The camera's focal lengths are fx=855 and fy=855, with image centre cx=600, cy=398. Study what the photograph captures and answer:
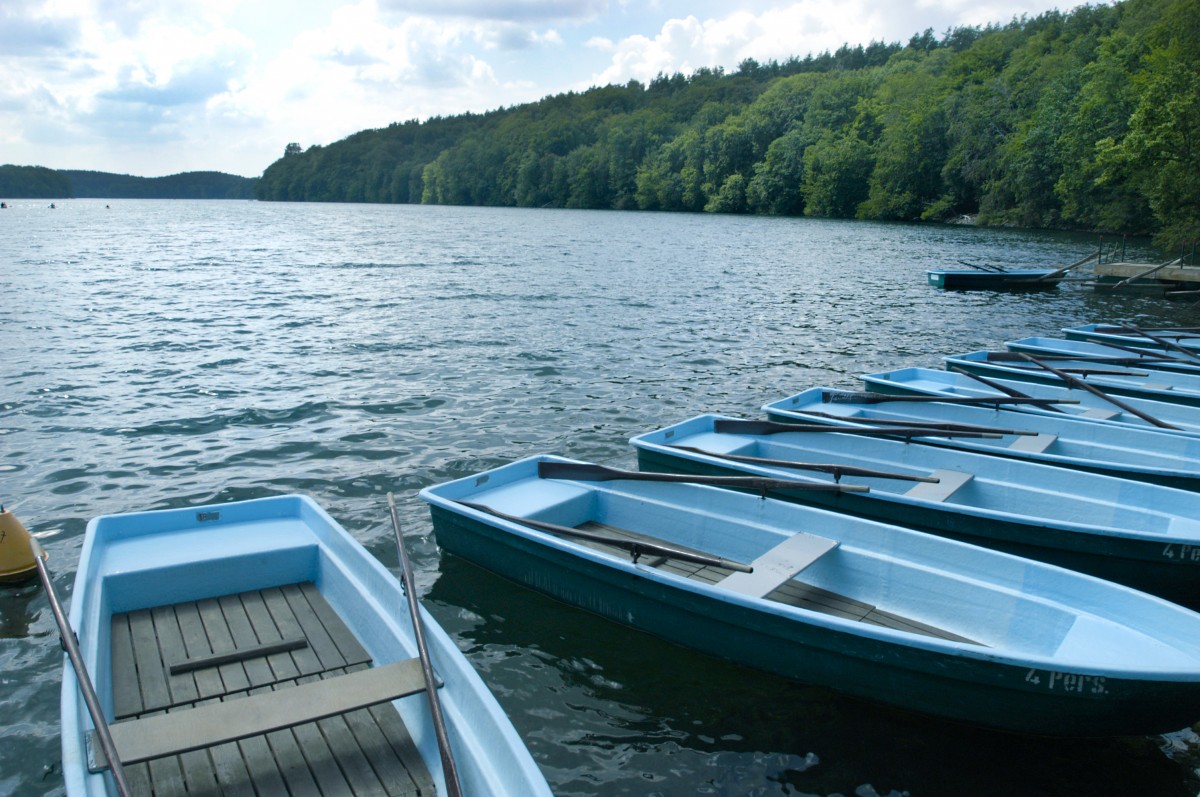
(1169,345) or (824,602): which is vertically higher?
(1169,345)

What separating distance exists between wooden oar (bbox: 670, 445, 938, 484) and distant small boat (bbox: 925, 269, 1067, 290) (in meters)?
26.8

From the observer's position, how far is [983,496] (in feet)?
29.5

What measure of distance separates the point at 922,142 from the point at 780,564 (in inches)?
3223

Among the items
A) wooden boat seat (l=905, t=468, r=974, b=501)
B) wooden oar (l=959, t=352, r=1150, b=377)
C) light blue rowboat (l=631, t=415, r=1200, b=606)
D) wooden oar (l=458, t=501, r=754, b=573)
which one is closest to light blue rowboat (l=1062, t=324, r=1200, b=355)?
wooden oar (l=959, t=352, r=1150, b=377)

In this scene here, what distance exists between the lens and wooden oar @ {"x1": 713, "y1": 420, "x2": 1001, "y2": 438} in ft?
33.0

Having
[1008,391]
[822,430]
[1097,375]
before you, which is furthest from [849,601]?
[1097,375]

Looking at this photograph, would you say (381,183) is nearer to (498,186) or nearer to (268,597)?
(498,186)

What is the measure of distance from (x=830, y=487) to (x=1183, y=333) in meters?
15.3

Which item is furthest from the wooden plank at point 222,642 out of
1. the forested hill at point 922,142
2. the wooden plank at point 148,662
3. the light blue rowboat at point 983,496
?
the forested hill at point 922,142

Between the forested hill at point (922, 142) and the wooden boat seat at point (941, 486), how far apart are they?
1560 inches

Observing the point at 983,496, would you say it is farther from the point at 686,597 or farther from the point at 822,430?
the point at 686,597

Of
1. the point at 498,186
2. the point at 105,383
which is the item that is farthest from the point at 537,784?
the point at 498,186

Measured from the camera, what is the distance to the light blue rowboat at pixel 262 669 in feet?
14.5

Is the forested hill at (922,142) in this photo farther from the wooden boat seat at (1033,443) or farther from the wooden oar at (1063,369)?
the wooden boat seat at (1033,443)
